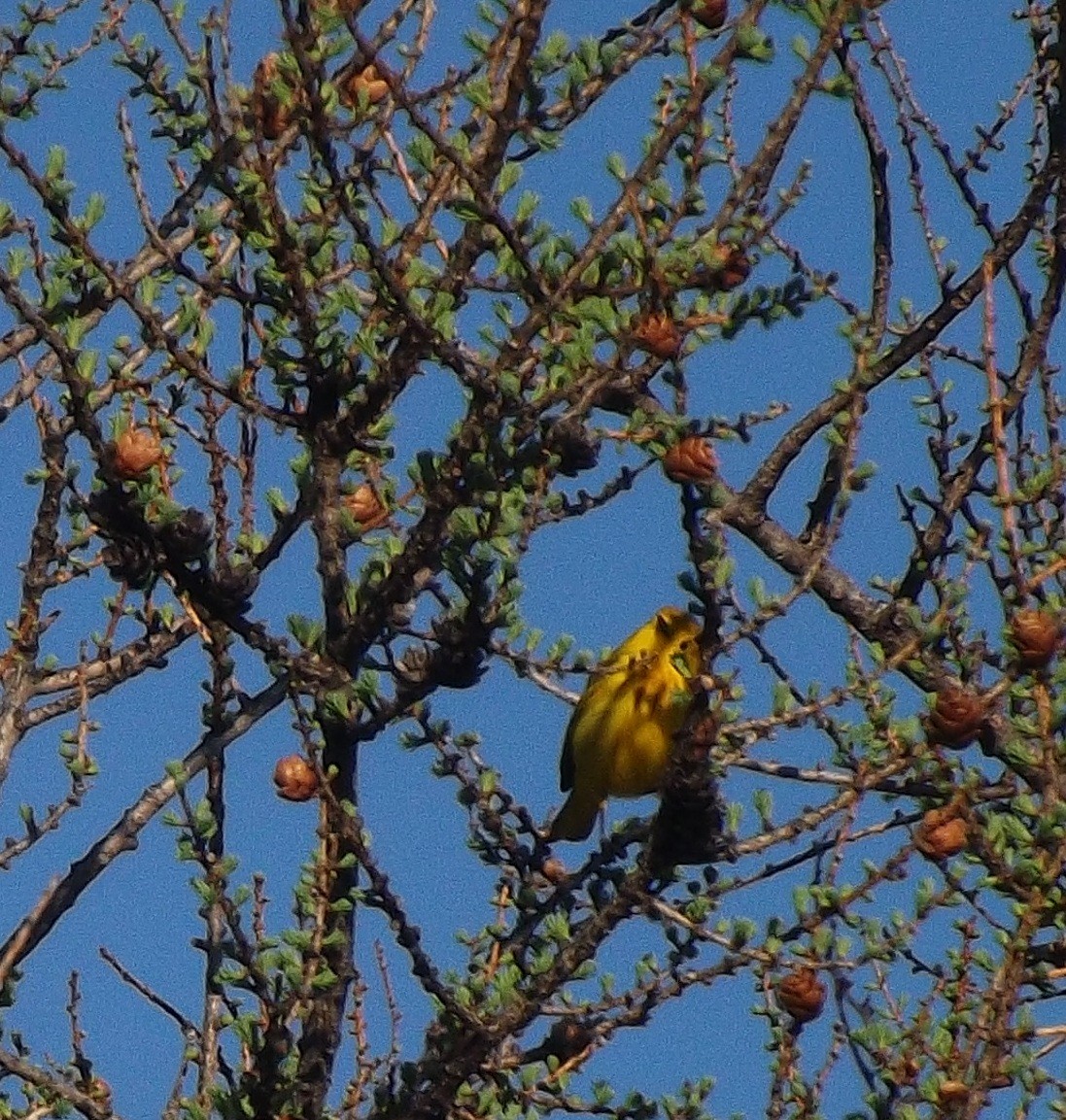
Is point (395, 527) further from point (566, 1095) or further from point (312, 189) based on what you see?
point (566, 1095)

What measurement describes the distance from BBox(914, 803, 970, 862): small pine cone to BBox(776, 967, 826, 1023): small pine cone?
0.29 metres

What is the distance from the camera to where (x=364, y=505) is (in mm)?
3760

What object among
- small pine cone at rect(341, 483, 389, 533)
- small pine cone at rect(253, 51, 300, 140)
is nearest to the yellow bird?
small pine cone at rect(341, 483, 389, 533)

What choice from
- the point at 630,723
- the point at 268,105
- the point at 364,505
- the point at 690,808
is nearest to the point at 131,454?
the point at 364,505

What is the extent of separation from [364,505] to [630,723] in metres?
2.61

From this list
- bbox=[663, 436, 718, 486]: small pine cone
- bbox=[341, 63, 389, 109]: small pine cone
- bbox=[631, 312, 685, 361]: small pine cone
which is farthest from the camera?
bbox=[341, 63, 389, 109]: small pine cone

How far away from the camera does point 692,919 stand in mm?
3514

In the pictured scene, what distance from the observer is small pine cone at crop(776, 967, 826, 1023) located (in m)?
3.41

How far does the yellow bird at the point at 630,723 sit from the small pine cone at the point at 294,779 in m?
2.37

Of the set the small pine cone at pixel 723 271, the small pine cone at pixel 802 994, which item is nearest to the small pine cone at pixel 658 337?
the small pine cone at pixel 723 271

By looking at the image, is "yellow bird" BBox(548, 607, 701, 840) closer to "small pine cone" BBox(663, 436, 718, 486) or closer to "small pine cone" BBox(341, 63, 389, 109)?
"small pine cone" BBox(341, 63, 389, 109)

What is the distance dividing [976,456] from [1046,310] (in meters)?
0.36

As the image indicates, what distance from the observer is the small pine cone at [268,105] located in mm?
3695

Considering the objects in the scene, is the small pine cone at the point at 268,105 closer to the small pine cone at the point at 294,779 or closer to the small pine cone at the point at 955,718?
the small pine cone at the point at 294,779
